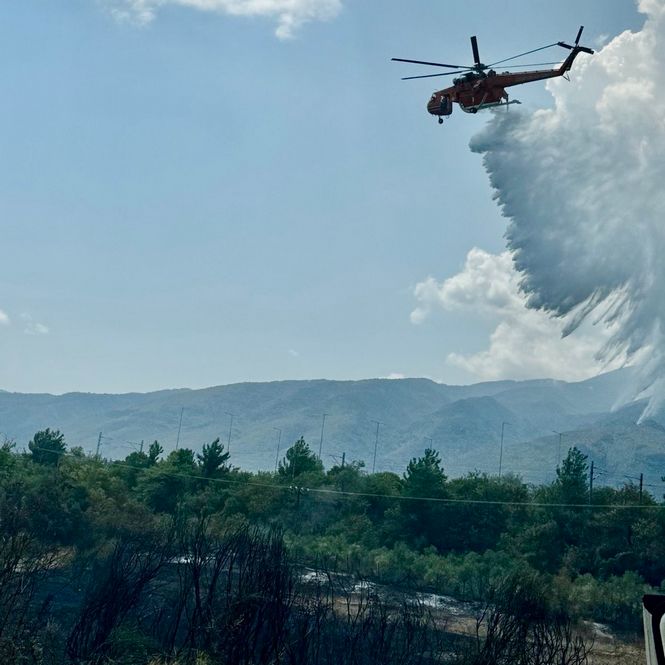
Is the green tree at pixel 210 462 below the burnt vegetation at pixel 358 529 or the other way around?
the other way around

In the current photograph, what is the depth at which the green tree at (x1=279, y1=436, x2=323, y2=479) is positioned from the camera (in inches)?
4700

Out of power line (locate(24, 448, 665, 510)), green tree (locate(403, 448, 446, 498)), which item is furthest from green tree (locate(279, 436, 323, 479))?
green tree (locate(403, 448, 446, 498))

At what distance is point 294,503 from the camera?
10662cm

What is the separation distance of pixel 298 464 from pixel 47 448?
136 ft

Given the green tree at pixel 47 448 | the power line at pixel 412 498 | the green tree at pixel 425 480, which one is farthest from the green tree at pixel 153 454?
the green tree at pixel 425 480

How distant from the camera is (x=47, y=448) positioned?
416 ft

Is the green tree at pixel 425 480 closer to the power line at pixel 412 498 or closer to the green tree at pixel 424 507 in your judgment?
the green tree at pixel 424 507

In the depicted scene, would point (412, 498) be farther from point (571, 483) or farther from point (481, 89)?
point (481, 89)

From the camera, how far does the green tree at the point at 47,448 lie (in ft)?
403

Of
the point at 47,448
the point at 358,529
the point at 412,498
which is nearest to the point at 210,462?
the point at 358,529

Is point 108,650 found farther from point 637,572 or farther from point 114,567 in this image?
point 637,572

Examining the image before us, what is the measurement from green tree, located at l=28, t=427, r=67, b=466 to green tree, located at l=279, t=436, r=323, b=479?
3491 centimetres

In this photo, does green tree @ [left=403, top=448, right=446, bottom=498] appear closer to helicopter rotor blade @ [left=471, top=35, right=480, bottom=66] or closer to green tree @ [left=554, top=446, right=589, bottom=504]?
green tree @ [left=554, top=446, right=589, bottom=504]

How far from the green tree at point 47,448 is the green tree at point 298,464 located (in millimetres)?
34905
